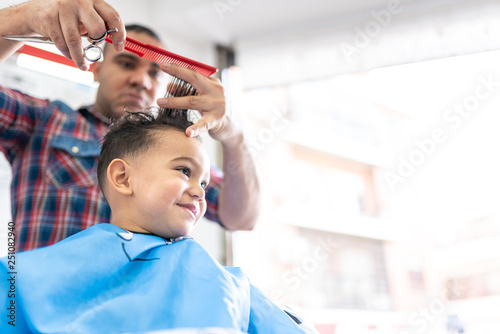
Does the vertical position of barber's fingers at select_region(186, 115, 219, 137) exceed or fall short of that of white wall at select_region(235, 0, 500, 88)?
it falls short

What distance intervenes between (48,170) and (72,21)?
0.66 m

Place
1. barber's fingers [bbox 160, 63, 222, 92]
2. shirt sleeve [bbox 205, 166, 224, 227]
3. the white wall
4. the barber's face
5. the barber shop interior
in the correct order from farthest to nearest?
the white wall
shirt sleeve [bbox 205, 166, 224, 227]
the barber's face
barber's fingers [bbox 160, 63, 222, 92]
the barber shop interior

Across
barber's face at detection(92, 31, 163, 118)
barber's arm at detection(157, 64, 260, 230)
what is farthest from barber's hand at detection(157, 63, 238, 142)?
barber's face at detection(92, 31, 163, 118)

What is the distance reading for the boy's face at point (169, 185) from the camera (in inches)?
45.9

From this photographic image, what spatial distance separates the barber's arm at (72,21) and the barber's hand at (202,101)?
202 mm

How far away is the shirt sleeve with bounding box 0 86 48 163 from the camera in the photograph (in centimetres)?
146

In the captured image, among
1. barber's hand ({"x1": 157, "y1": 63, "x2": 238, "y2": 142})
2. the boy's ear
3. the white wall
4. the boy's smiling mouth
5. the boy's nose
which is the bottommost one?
the boy's smiling mouth

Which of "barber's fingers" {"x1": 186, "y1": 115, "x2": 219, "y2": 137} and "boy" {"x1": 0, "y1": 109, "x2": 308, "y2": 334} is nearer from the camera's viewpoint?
"boy" {"x1": 0, "y1": 109, "x2": 308, "y2": 334}

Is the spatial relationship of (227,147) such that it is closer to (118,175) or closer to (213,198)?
(213,198)

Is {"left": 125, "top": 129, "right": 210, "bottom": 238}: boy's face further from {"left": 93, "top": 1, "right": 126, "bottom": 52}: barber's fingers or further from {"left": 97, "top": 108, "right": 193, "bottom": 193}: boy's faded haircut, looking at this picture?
{"left": 93, "top": 1, "right": 126, "bottom": 52}: barber's fingers

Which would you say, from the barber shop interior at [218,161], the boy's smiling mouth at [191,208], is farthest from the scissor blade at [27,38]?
the boy's smiling mouth at [191,208]

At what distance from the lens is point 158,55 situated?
1246mm

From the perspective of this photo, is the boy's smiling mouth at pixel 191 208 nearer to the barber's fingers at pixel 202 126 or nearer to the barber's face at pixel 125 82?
the barber's fingers at pixel 202 126

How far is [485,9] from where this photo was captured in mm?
2051
